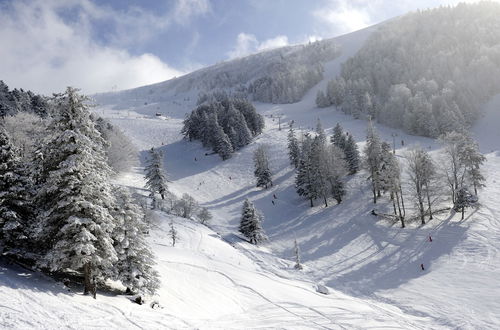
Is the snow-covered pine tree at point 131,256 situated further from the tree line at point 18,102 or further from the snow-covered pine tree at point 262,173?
the tree line at point 18,102

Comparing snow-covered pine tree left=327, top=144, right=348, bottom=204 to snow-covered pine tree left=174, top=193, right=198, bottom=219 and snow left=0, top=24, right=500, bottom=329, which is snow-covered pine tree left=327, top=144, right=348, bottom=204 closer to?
snow left=0, top=24, right=500, bottom=329

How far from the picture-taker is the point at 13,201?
20.1 m

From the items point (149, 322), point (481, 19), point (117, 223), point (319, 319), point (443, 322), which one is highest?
point (481, 19)

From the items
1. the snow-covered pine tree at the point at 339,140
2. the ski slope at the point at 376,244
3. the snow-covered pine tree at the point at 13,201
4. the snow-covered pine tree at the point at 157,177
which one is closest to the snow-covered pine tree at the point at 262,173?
the ski slope at the point at 376,244

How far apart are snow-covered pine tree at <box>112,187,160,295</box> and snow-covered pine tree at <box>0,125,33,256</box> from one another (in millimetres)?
4812

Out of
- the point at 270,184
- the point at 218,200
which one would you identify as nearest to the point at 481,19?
the point at 270,184

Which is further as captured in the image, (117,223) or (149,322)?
(117,223)

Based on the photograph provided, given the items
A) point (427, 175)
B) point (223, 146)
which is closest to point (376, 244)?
point (427, 175)

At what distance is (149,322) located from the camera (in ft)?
59.0

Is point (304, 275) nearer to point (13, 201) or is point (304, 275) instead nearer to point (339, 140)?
point (13, 201)

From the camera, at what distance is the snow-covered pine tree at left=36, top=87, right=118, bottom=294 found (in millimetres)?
18281

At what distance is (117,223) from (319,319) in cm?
1489

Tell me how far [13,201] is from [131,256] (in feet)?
23.8

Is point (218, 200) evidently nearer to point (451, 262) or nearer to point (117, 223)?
point (451, 262)
